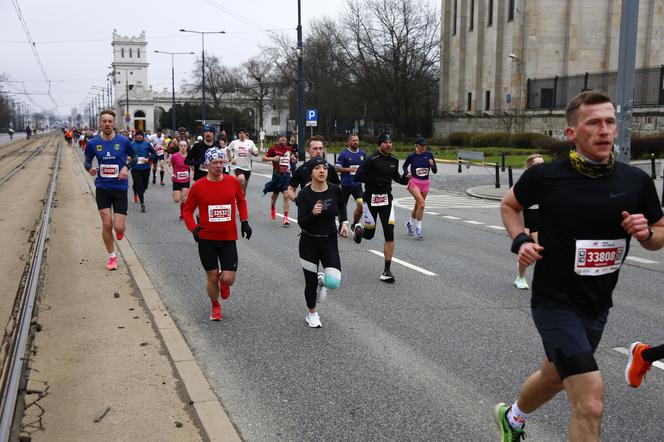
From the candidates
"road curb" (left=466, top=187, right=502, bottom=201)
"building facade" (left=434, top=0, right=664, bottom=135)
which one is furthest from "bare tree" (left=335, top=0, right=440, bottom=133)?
"road curb" (left=466, top=187, right=502, bottom=201)

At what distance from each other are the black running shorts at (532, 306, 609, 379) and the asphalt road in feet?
3.51

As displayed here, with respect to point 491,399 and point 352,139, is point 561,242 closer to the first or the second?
point 491,399

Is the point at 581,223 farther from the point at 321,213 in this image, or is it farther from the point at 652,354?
the point at 321,213

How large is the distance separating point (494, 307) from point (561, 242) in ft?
13.6

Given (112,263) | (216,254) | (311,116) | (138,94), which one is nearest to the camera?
(216,254)

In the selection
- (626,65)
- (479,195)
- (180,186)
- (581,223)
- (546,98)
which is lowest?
(479,195)

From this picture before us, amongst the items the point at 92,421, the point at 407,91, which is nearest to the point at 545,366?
the point at 92,421

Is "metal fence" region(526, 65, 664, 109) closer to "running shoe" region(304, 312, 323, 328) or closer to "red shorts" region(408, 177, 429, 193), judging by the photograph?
"red shorts" region(408, 177, 429, 193)

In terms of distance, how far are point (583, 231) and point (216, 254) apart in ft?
13.5

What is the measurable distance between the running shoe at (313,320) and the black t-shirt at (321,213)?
792mm

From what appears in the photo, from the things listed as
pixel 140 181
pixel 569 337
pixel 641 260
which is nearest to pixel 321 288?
pixel 569 337

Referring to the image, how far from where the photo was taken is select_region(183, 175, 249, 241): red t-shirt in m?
6.64

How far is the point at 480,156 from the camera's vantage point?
98.7 ft

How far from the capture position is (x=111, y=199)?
9.37 meters
